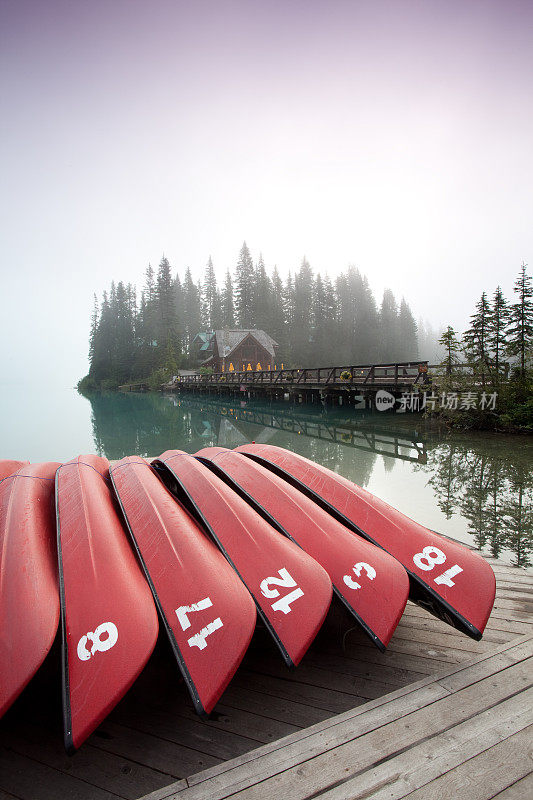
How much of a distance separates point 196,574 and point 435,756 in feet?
4.52

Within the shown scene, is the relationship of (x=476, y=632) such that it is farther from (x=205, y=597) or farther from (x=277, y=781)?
(x=205, y=597)

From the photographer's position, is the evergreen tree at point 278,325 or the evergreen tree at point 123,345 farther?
the evergreen tree at point 123,345

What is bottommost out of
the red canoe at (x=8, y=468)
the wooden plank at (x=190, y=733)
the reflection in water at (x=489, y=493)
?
the reflection in water at (x=489, y=493)

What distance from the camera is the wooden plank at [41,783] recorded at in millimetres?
1688

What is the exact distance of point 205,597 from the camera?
223 centimetres

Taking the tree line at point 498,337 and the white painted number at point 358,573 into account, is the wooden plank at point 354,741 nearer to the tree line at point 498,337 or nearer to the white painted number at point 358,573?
the white painted number at point 358,573

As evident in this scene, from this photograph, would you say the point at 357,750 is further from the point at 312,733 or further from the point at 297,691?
the point at 297,691

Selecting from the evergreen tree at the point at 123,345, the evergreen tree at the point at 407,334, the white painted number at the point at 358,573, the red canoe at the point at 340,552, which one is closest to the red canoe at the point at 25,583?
the red canoe at the point at 340,552

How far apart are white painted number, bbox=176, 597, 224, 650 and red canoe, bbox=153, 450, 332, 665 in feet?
0.88

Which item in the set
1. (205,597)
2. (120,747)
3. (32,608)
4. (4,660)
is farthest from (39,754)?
(205,597)

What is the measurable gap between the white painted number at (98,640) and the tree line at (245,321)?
58754mm

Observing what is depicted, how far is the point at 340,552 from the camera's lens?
272cm

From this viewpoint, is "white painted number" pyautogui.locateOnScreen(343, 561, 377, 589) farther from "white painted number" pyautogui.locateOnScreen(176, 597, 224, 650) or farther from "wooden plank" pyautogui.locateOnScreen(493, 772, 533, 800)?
"wooden plank" pyautogui.locateOnScreen(493, 772, 533, 800)

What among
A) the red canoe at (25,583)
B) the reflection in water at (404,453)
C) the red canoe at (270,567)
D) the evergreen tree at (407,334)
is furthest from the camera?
the evergreen tree at (407,334)
